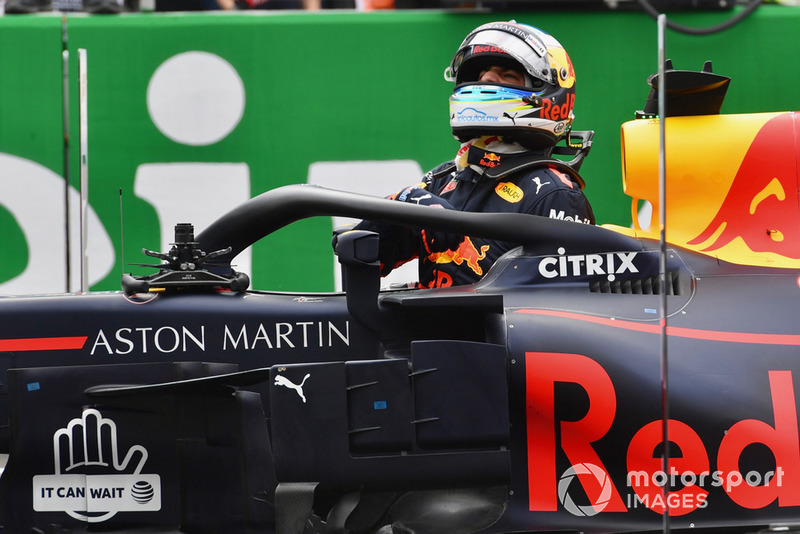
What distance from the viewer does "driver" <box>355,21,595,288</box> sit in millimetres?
3453

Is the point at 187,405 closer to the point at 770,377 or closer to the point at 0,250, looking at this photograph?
the point at 770,377

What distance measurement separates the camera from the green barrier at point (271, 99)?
594 cm

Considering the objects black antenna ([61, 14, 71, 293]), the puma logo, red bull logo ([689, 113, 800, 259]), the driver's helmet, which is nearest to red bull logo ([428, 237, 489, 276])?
the driver's helmet

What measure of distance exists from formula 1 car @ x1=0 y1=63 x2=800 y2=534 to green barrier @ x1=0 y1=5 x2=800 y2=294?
9.43 ft

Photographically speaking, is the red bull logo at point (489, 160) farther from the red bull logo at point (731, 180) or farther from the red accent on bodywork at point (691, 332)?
the red accent on bodywork at point (691, 332)

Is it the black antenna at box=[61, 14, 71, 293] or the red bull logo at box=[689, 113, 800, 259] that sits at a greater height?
the black antenna at box=[61, 14, 71, 293]

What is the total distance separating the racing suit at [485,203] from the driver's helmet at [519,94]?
0.10m

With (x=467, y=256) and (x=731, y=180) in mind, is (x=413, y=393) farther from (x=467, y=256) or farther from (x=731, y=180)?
(x=731, y=180)

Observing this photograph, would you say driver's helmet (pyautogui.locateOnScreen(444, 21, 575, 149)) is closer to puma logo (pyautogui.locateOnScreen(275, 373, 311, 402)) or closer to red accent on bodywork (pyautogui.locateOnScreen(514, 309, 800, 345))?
red accent on bodywork (pyautogui.locateOnScreen(514, 309, 800, 345))

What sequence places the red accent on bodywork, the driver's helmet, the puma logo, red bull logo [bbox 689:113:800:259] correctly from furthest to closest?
the driver's helmet → red bull logo [bbox 689:113:800:259] → the red accent on bodywork → the puma logo

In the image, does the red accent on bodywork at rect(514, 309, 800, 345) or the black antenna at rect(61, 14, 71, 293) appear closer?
the red accent on bodywork at rect(514, 309, 800, 345)

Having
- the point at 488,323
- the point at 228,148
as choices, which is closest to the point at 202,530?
the point at 488,323

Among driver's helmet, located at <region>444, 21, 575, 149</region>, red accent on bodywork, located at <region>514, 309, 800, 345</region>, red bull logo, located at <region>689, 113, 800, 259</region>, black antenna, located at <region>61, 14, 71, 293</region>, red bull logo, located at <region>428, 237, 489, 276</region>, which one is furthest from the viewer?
black antenna, located at <region>61, 14, 71, 293</region>

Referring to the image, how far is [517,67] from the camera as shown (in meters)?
3.72
